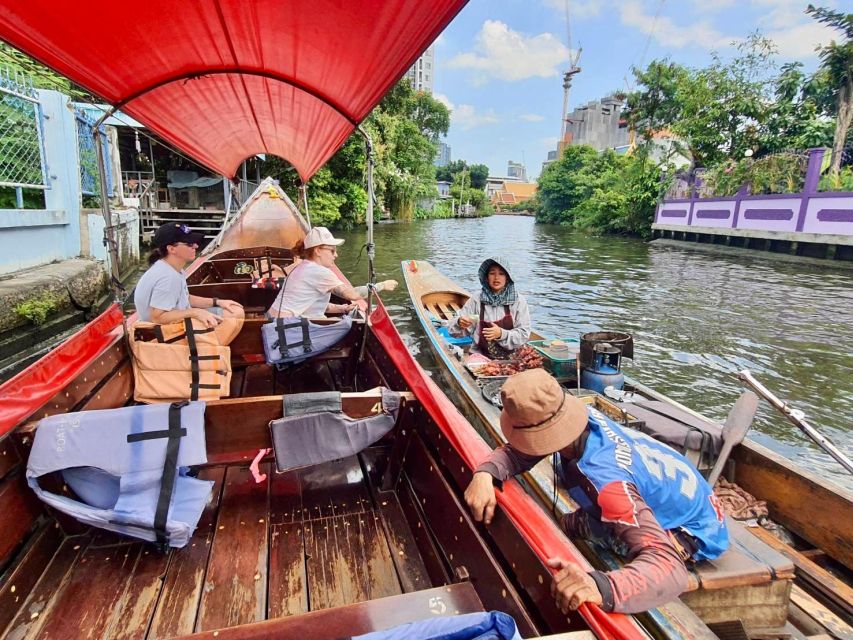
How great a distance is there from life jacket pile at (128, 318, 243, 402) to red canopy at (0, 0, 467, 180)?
153 cm

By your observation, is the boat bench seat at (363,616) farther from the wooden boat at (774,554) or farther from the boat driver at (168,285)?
the boat driver at (168,285)

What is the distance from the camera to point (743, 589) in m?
2.08

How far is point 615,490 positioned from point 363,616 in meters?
0.92

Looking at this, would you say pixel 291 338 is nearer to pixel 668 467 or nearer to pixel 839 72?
pixel 668 467

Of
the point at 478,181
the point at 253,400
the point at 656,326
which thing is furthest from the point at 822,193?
the point at 478,181

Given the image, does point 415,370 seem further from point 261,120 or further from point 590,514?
point 261,120

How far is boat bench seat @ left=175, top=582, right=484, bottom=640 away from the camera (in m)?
1.50

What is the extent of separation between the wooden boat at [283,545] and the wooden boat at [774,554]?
72 centimetres

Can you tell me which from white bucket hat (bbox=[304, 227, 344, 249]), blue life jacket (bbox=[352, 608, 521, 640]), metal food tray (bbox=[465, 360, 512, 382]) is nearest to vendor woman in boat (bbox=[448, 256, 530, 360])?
metal food tray (bbox=[465, 360, 512, 382])

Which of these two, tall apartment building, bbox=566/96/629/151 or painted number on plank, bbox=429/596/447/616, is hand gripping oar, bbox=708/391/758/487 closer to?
painted number on plank, bbox=429/596/447/616

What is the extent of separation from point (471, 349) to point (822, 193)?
17.8m

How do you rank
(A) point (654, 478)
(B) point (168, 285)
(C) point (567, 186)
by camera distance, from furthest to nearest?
(C) point (567, 186) < (B) point (168, 285) < (A) point (654, 478)

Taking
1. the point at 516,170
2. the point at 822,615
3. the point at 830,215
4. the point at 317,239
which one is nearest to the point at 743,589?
the point at 822,615

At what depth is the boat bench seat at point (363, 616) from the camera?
4.91 ft
